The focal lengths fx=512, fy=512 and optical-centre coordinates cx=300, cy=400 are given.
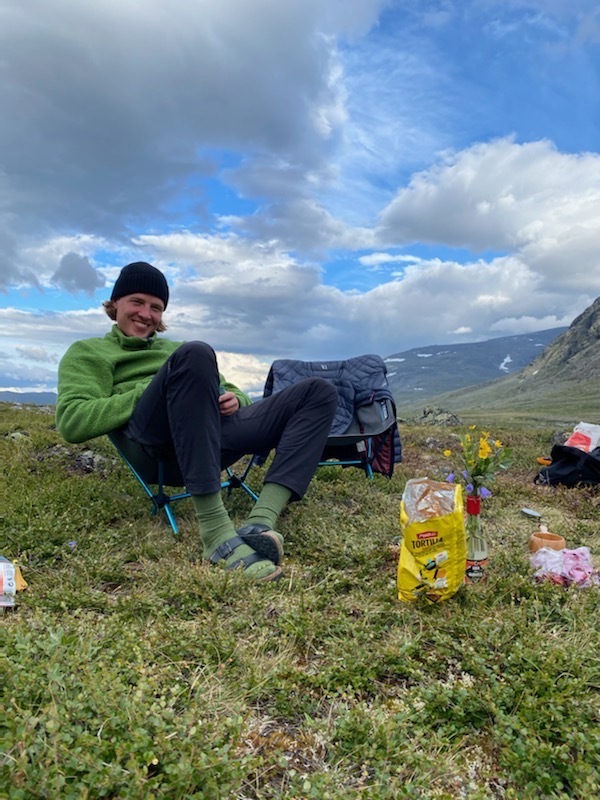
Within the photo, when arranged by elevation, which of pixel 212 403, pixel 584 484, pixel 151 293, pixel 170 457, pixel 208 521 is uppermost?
pixel 151 293

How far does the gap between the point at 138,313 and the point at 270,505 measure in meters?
2.32

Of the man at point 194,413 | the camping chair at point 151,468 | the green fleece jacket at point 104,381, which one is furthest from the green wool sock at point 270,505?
the green fleece jacket at point 104,381

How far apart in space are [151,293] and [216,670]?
A: 362 centimetres

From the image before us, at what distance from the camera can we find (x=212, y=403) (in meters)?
4.05

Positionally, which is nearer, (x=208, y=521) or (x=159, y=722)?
(x=159, y=722)

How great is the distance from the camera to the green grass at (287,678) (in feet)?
5.91

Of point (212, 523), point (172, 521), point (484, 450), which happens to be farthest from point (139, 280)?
point (484, 450)

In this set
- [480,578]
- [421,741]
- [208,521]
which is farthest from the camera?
[208,521]

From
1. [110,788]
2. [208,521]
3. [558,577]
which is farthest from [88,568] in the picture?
[558,577]

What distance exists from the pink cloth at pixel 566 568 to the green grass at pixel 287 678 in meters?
0.16

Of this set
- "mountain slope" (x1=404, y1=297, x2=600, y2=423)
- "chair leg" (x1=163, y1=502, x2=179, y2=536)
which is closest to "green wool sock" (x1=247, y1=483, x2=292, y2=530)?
"chair leg" (x1=163, y1=502, x2=179, y2=536)

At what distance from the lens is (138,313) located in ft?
16.5

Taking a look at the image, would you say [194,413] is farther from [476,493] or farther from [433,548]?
[476,493]

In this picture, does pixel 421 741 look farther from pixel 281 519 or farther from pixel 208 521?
pixel 281 519
